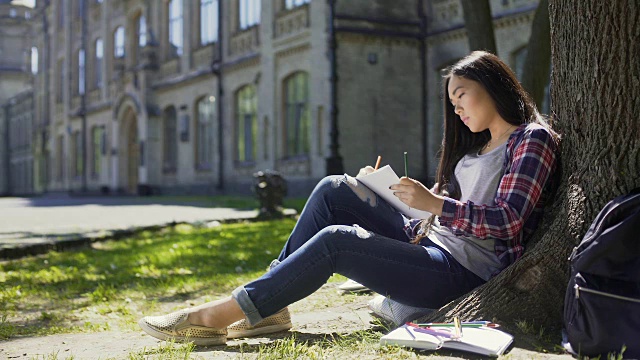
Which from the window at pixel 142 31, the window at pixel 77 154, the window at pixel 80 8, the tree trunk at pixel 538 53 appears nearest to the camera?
the tree trunk at pixel 538 53

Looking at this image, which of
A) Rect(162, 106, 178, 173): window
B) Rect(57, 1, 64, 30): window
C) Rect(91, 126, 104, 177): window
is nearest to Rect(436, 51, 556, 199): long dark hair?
Rect(162, 106, 178, 173): window

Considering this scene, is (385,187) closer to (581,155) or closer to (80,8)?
(581,155)

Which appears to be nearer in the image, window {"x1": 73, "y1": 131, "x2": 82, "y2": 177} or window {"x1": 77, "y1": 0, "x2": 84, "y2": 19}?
window {"x1": 77, "y1": 0, "x2": 84, "y2": 19}

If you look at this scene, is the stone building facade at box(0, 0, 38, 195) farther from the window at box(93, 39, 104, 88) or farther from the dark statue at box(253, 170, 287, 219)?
the dark statue at box(253, 170, 287, 219)

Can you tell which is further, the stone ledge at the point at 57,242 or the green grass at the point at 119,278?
the stone ledge at the point at 57,242

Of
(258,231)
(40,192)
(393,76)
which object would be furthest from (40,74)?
(258,231)

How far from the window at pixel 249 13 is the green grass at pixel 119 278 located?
15830 millimetres

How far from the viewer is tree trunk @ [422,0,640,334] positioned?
343cm

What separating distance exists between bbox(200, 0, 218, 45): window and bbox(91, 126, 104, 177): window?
1284cm

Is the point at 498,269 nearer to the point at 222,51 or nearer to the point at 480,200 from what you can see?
the point at 480,200

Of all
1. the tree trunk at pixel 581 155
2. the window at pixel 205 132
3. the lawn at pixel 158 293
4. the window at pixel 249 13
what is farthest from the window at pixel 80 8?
the tree trunk at pixel 581 155

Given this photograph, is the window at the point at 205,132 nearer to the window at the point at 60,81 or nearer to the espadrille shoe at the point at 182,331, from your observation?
the window at the point at 60,81

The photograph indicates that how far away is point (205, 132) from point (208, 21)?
406 centimetres

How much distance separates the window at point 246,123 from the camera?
25375 mm
